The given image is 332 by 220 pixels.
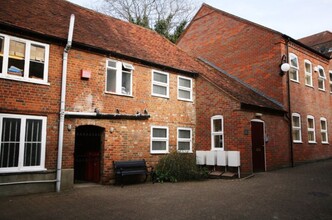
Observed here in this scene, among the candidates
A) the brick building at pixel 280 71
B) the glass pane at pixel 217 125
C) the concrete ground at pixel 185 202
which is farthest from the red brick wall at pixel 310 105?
the concrete ground at pixel 185 202

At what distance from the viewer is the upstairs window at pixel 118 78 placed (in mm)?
12320

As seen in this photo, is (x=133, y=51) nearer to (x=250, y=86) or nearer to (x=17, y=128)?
(x=17, y=128)

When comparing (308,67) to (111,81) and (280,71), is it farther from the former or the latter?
(111,81)

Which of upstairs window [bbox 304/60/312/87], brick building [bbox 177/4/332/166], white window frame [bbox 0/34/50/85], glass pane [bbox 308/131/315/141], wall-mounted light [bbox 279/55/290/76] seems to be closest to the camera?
white window frame [bbox 0/34/50/85]

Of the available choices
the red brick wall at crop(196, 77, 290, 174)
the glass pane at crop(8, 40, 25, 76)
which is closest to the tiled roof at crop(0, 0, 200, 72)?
the glass pane at crop(8, 40, 25, 76)

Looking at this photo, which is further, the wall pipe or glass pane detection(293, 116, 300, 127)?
glass pane detection(293, 116, 300, 127)

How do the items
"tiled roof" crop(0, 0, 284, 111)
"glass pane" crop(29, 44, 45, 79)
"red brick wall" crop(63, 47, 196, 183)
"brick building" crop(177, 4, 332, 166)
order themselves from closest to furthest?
"glass pane" crop(29, 44, 45, 79) < "tiled roof" crop(0, 0, 284, 111) < "red brick wall" crop(63, 47, 196, 183) < "brick building" crop(177, 4, 332, 166)

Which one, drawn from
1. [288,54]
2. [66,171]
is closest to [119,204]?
[66,171]

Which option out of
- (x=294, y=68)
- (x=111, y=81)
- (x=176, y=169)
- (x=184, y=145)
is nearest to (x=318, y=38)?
(x=294, y=68)

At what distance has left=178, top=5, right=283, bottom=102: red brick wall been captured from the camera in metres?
17.3

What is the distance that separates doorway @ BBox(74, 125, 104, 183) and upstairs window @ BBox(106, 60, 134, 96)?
1905 mm

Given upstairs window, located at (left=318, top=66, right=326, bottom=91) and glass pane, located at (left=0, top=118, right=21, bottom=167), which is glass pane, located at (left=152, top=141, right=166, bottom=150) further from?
upstairs window, located at (left=318, top=66, right=326, bottom=91)

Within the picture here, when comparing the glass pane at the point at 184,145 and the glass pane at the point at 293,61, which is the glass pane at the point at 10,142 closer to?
the glass pane at the point at 184,145

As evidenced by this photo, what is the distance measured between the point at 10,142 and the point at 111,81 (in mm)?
4735
